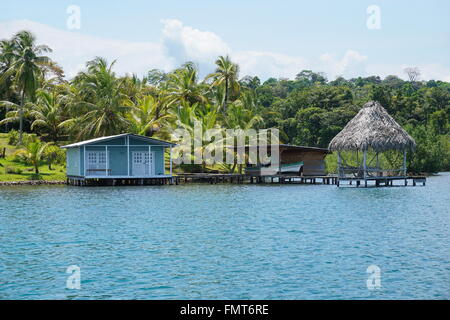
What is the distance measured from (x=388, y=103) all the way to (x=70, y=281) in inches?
2565

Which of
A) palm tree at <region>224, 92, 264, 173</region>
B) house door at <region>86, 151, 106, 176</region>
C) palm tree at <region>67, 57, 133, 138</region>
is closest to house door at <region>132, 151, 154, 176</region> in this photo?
house door at <region>86, 151, 106, 176</region>

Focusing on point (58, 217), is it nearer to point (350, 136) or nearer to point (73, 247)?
point (73, 247)

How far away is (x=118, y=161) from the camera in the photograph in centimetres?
4525

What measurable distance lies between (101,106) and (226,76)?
1506cm

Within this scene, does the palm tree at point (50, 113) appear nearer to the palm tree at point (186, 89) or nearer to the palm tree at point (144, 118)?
the palm tree at point (144, 118)

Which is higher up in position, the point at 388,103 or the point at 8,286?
the point at 388,103

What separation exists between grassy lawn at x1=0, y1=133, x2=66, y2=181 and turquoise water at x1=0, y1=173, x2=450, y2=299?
1457 cm

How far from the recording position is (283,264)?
1507 centimetres

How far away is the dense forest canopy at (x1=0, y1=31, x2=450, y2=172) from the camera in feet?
170

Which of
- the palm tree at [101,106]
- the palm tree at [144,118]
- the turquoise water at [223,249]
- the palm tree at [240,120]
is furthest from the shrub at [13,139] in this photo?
the turquoise water at [223,249]
